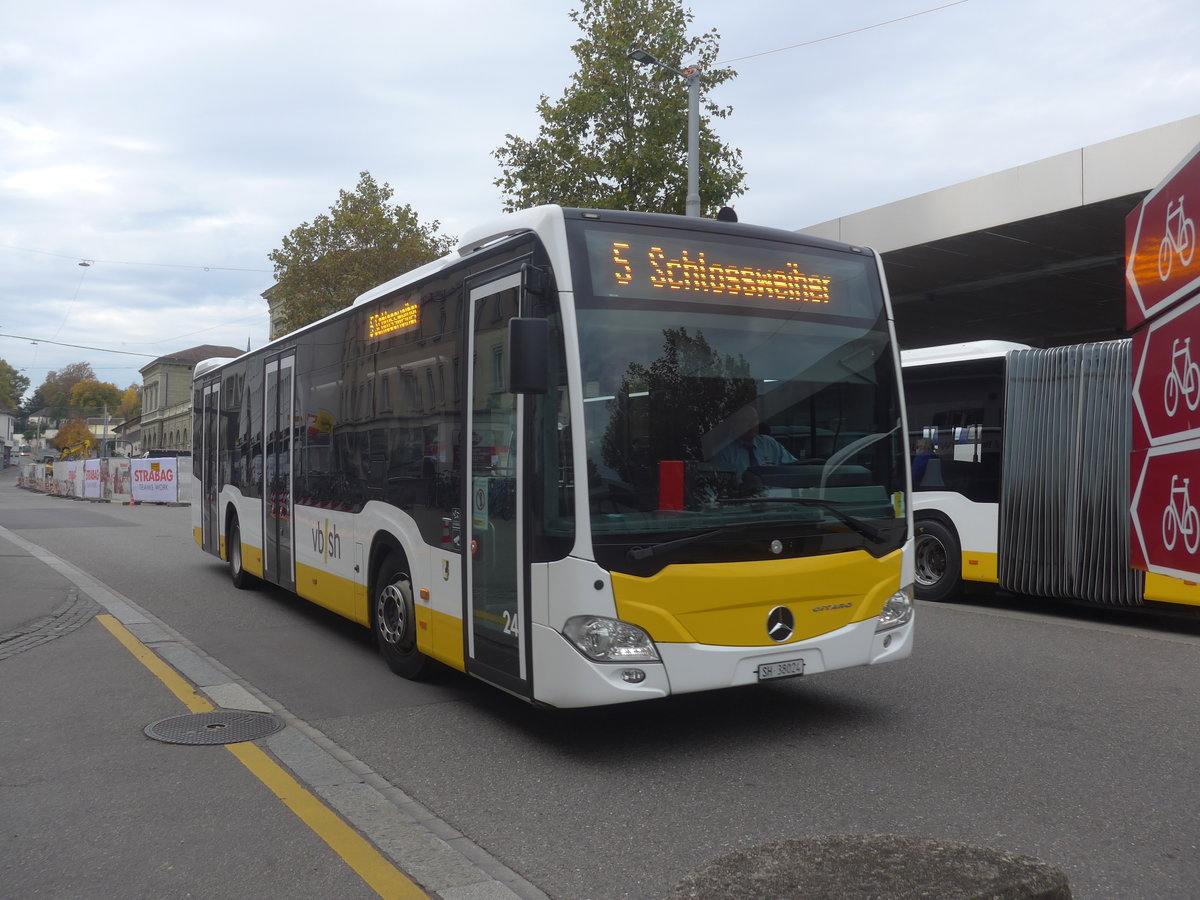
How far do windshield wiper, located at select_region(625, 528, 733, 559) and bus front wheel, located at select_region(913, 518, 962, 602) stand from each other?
699cm

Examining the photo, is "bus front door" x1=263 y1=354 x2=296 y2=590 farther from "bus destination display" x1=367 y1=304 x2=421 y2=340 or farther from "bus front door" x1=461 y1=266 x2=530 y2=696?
"bus front door" x1=461 y1=266 x2=530 y2=696

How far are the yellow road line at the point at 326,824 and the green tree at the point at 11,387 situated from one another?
167 metres

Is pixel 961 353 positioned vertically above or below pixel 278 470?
above

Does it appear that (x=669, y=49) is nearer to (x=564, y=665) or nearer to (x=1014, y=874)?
(x=564, y=665)

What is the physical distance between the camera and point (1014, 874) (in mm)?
3182

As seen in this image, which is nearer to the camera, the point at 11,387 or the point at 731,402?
the point at 731,402

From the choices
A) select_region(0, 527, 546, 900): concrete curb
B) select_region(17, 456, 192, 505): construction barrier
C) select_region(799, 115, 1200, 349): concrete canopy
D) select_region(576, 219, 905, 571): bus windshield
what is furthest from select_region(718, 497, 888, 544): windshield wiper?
select_region(17, 456, 192, 505): construction barrier

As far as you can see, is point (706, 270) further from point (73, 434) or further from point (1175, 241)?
point (73, 434)

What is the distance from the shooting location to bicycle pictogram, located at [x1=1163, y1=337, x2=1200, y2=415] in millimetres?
1957

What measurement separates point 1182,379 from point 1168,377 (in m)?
0.09

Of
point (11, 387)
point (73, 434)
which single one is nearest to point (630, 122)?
Answer: point (73, 434)

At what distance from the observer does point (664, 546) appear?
523 centimetres

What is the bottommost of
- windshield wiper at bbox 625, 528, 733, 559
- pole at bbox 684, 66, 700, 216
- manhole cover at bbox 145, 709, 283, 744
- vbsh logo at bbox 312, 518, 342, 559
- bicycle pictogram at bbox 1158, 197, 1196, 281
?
manhole cover at bbox 145, 709, 283, 744

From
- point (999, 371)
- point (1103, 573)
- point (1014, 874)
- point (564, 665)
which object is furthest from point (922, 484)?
point (1014, 874)
